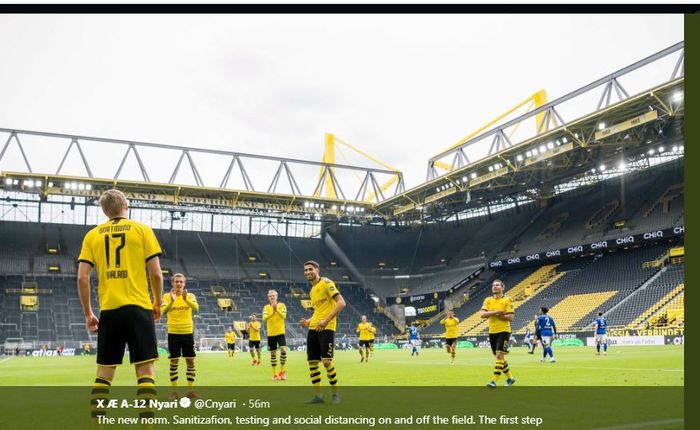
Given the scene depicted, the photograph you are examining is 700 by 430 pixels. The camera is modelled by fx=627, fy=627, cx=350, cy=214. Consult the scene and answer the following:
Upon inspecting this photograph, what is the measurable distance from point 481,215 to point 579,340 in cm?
2757

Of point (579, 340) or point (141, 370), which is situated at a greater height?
point (141, 370)

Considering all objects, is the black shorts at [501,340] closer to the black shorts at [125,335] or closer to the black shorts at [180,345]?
the black shorts at [180,345]

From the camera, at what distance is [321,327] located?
32.8 ft

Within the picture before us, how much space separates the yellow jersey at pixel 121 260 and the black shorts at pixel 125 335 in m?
0.08

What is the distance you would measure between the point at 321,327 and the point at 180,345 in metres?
3.47

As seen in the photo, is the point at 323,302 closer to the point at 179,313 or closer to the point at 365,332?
the point at 179,313

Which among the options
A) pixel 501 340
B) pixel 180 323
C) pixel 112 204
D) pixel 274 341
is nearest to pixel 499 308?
pixel 501 340

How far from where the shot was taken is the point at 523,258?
55062 millimetres

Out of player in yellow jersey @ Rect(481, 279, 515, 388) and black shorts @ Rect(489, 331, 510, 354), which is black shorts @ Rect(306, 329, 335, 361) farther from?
black shorts @ Rect(489, 331, 510, 354)

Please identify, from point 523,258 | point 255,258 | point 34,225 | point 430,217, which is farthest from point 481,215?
point 34,225

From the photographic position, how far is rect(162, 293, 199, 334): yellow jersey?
11977 mm

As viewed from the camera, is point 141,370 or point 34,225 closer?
point 141,370

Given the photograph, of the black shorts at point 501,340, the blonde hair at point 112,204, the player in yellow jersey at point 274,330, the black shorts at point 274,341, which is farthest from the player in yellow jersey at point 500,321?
the blonde hair at point 112,204
